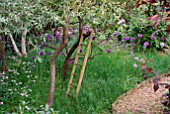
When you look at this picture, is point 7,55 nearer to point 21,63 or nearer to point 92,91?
point 21,63

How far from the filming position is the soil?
425cm

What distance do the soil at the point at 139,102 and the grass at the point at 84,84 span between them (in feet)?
0.29

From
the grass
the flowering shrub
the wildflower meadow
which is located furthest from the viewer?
the flowering shrub

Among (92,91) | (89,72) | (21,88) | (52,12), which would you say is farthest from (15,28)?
(89,72)

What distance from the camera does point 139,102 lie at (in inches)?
179

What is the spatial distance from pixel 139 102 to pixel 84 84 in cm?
81

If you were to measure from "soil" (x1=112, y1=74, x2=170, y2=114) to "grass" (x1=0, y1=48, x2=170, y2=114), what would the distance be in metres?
0.09

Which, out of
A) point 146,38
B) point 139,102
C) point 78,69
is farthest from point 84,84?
point 146,38

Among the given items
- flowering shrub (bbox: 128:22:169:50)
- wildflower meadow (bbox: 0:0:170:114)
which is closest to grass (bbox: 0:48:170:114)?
wildflower meadow (bbox: 0:0:170:114)

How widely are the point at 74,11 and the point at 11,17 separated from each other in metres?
0.75

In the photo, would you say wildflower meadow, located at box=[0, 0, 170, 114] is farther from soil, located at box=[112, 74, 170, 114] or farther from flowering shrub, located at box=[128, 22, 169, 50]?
flowering shrub, located at box=[128, 22, 169, 50]

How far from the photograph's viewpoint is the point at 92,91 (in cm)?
458

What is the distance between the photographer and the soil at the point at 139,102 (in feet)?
13.9

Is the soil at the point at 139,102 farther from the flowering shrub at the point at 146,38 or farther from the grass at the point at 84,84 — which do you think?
the flowering shrub at the point at 146,38
